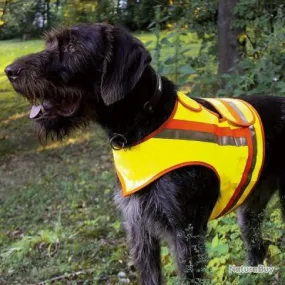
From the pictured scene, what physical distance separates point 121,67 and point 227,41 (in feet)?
14.5

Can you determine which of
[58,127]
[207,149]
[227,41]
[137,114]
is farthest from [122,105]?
[227,41]

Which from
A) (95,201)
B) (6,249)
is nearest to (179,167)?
(6,249)

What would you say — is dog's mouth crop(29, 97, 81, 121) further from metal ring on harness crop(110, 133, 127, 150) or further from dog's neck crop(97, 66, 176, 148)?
metal ring on harness crop(110, 133, 127, 150)

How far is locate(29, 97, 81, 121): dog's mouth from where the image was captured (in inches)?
125

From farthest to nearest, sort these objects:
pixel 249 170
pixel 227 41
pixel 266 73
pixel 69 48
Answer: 1. pixel 227 41
2. pixel 266 73
3. pixel 249 170
4. pixel 69 48

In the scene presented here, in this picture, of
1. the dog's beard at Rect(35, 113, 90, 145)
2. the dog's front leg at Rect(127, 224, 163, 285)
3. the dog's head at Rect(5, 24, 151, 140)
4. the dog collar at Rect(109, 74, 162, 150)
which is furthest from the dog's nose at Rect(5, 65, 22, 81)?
the dog's front leg at Rect(127, 224, 163, 285)

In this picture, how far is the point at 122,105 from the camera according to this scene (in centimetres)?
310

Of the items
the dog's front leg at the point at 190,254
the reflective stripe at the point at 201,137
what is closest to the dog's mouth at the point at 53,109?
the reflective stripe at the point at 201,137

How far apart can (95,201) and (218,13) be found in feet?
9.97

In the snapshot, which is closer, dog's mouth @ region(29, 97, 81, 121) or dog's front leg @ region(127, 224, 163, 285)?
dog's mouth @ region(29, 97, 81, 121)

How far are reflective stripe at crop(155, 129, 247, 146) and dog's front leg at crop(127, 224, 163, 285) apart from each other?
2.46 feet

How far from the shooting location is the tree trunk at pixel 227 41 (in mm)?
6949

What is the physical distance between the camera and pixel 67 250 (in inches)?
209

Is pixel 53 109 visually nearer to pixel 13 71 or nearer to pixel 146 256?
pixel 13 71
